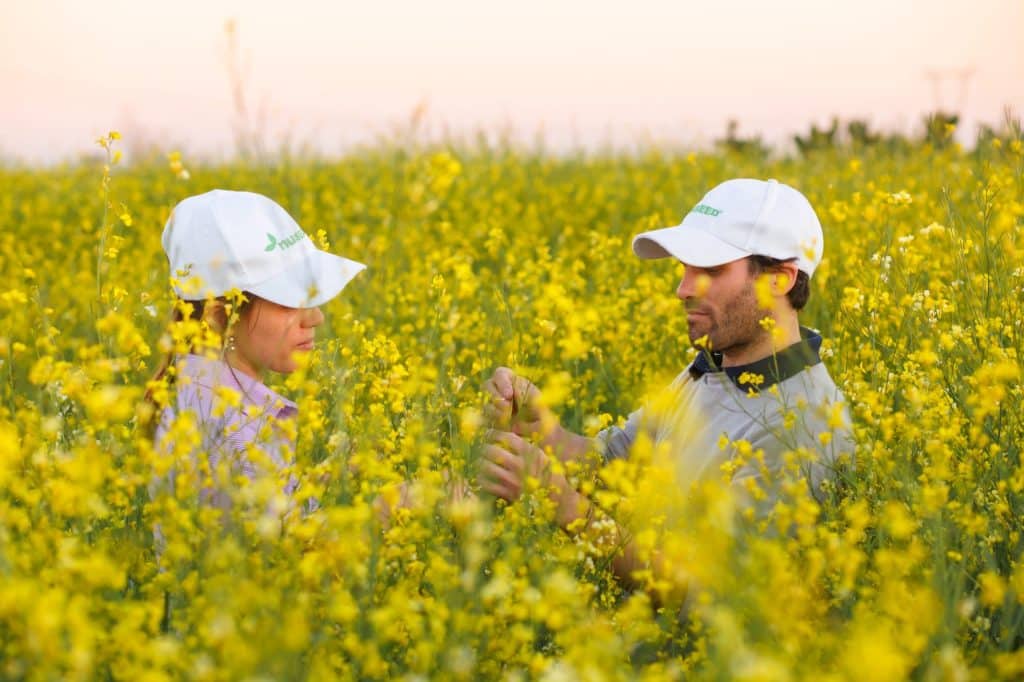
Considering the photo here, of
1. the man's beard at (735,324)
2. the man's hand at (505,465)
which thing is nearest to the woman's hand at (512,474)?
the man's hand at (505,465)

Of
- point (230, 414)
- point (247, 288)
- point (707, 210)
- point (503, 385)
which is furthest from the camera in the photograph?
point (707, 210)

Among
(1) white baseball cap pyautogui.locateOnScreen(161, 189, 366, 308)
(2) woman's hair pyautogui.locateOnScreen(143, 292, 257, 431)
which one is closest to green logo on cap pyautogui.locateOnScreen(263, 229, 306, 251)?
(1) white baseball cap pyautogui.locateOnScreen(161, 189, 366, 308)

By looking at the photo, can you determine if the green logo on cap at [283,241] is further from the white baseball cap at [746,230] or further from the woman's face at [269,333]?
the white baseball cap at [746,230]

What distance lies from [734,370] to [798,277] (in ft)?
1.36

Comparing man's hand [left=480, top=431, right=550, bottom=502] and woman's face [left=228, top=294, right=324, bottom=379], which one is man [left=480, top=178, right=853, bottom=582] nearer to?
man's hand [left=480, top=431, right=550, bottom=502]

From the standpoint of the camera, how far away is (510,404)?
3.15 metres

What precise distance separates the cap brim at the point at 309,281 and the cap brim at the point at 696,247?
95 centimetres

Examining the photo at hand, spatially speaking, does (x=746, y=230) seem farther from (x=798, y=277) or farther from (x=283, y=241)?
(x=283, y=241)

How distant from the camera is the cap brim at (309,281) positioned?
3.10 meters

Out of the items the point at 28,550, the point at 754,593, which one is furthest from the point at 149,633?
the point at 754,593

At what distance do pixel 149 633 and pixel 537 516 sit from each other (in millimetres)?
917

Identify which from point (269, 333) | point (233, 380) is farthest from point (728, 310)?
point (233, 380)

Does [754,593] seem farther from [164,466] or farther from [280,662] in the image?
[164,466]

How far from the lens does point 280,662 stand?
1772 millimetres
